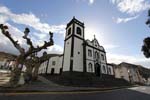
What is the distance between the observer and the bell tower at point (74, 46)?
27653mm

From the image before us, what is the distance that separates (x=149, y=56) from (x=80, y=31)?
74.0 ft

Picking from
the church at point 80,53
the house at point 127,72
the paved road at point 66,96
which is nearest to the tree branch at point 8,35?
the paved road at point 66,96

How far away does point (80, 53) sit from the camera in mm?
30031

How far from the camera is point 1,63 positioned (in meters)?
44.7

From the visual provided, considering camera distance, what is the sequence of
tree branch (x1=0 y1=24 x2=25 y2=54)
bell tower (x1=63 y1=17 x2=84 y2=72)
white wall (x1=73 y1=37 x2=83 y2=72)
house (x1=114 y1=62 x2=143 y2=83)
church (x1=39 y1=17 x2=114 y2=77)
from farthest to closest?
house (x1=114 y1=62 x2=143 y2=83) → church (x1=39 y1=17 x2=114 y2=77) → white wall (x1=73 y1=37 x2=83 y2=72) → bell tower (x1=63 y1=17 x2=84 y2=72) → tree branch (x1=0 y1=24 x2=25 y2=54)

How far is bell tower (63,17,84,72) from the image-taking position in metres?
27.7

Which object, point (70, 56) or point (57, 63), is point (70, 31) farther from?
point (57, 63)

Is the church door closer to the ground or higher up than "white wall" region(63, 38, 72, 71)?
closer to the ground

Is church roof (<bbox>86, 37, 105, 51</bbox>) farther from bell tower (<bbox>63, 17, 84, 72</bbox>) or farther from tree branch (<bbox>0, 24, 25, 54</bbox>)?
tree branch (<bbox>0, 24, 25, 54</bbox>)

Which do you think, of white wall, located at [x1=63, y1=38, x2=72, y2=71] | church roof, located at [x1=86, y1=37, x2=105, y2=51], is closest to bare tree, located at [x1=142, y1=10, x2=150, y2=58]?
white wall, located at [x1=63, y1=38, x2=72, y2=71]

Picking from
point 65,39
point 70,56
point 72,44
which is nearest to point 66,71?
point 70,56

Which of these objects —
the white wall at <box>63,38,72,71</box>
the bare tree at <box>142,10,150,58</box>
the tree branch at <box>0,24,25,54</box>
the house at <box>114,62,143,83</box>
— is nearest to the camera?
the bare tree at <box>142,10,150,58</box>

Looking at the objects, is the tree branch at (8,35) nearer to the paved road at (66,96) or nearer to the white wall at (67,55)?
the paved road at (66,96)

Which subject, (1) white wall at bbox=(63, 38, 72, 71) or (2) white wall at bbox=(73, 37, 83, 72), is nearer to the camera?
(1) white wall at bbox=(63, 38, 72, 71)
